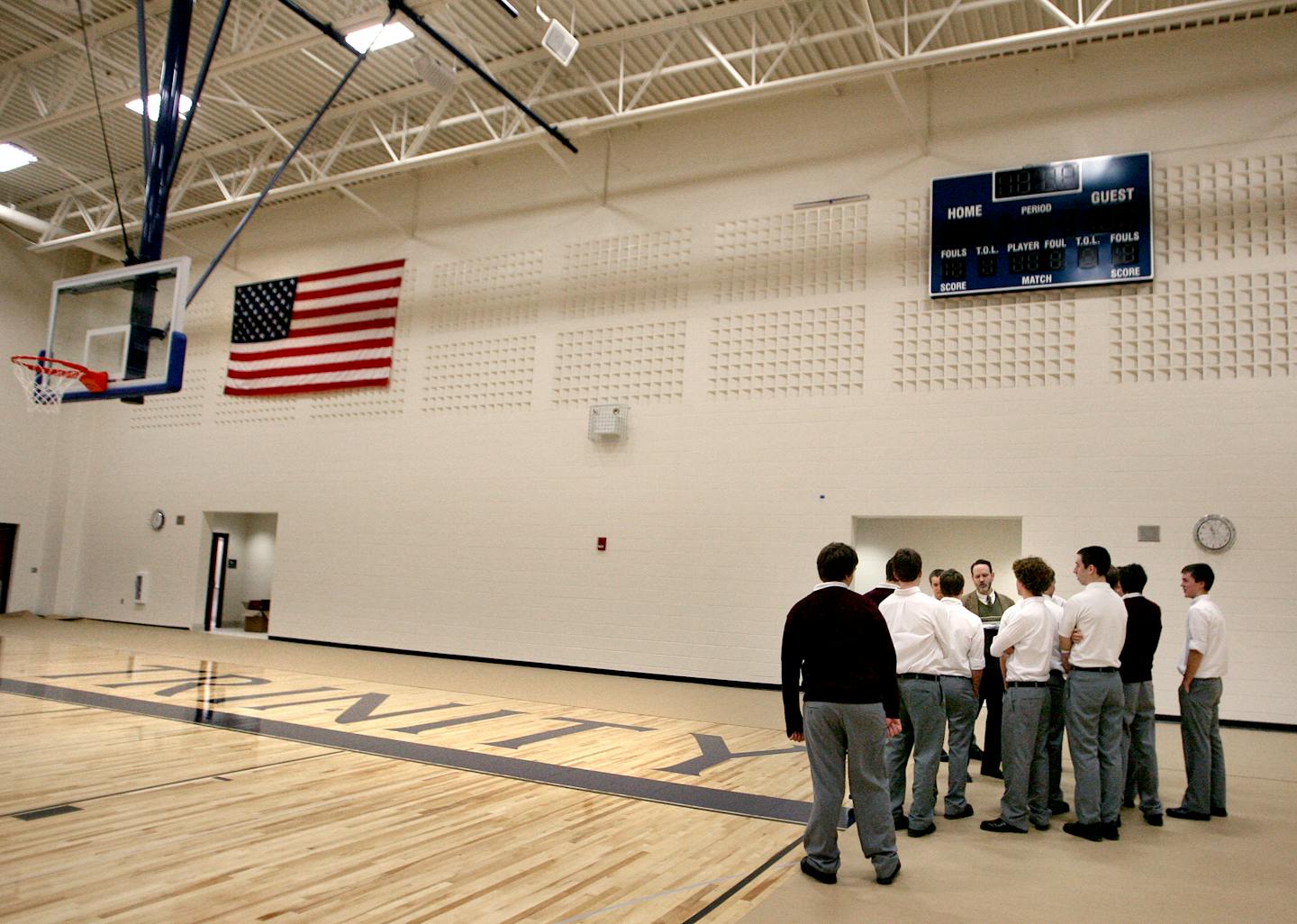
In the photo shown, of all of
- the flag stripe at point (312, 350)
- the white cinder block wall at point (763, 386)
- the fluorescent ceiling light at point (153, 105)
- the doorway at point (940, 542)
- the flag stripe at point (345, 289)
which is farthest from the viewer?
the flag stripe at point (345, 289)

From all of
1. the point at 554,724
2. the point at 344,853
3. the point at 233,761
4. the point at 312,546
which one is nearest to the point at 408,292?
the point at 312,546

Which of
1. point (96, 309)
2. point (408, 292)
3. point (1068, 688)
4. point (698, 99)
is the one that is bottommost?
point (1068, 688)

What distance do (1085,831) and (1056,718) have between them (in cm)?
69

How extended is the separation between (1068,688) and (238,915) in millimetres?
4544

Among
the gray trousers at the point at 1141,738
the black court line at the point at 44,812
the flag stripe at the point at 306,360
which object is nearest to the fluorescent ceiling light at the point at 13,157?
the flag stripe at the point at 306,360

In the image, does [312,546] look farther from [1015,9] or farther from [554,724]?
[1015,9]

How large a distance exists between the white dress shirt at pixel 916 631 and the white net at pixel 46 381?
31.8 ft

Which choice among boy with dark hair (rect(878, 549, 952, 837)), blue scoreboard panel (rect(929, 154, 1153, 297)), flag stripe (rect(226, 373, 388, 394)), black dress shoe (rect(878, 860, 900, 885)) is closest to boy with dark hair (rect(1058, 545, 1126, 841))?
boy with dark hair (rect(878, 549, 952, 837))

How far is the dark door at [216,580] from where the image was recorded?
56.3ft

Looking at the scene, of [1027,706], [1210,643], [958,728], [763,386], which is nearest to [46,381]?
[763,386]

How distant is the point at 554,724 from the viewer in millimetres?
8242

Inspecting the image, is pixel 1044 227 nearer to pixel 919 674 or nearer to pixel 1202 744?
pixel 1202 744

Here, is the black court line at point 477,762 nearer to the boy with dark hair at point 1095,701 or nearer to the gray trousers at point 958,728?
the gray trousers at point 958,728

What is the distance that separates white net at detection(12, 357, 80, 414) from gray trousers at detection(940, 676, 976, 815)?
1000 cm
